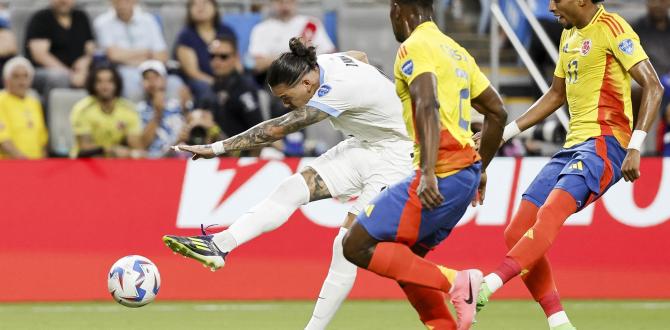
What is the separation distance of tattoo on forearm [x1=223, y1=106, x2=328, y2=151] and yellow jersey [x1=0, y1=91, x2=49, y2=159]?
581cm

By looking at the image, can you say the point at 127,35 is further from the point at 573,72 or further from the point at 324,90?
the point at 573,72

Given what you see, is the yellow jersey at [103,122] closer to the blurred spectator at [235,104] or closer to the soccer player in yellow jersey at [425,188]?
the blurred spectator at [235,104]

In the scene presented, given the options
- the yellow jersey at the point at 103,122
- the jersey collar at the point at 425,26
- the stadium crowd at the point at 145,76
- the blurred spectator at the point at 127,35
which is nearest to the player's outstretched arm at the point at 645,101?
the jersey collar at the point at 425,26

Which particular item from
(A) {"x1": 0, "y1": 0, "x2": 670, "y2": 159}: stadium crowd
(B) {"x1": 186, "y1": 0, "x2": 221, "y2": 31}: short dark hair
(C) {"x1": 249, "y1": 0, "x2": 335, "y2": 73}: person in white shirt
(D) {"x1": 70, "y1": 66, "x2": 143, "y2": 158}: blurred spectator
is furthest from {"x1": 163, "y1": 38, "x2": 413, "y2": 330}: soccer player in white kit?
(B) {"x1": 186, "y1": 0, "x2": 221, "y2": 31}: short dark hair

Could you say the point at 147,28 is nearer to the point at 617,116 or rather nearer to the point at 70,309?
the point at 70,309

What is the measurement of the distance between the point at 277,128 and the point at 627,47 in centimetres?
236

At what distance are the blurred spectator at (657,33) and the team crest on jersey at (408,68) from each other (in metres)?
9.32

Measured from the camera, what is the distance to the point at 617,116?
27.2 feet

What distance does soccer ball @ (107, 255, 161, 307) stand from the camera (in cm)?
864

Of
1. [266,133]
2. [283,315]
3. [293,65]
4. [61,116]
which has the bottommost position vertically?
[283,315]

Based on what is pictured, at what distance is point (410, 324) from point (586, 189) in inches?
97.1

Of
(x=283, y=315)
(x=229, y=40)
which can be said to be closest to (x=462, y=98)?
(x=283, y=315)

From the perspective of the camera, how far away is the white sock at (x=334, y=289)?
824 cm

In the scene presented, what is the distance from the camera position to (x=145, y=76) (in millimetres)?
13734
